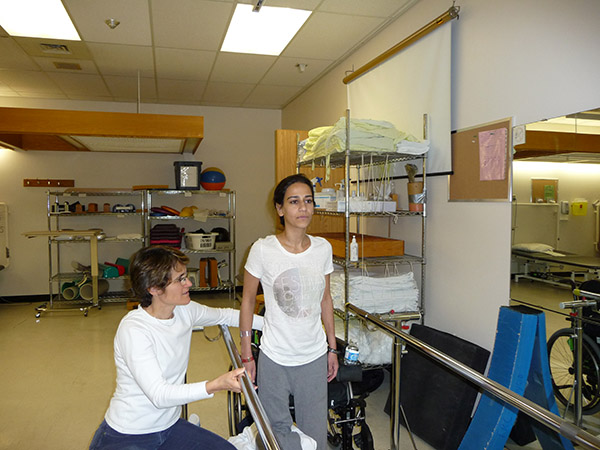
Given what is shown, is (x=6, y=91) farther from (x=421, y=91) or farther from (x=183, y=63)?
(x=421, y=91)

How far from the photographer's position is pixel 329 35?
4.00 metres

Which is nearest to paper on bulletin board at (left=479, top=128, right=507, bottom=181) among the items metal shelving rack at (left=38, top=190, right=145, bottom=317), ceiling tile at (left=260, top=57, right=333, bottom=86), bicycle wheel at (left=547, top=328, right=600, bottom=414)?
bicycle wheel at (left=547, top=328, right=600, bottom=414)

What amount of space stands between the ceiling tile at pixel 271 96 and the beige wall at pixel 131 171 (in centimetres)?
40

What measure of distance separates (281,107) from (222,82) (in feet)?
5.76

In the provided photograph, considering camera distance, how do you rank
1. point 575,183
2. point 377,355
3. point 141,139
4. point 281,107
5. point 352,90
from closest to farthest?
point 575,183, point 377,355, point 352,90, point 141,139, point 281,107

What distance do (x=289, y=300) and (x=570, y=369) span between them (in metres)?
1.50

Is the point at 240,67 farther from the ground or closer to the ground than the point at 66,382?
farther from the ground

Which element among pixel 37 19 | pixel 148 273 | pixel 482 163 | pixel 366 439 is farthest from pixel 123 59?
pixel 366 439

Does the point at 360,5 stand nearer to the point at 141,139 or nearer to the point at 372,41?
the point at 372,41

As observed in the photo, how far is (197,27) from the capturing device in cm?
380

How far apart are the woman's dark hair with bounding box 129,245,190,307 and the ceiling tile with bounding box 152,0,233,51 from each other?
7.95 ft

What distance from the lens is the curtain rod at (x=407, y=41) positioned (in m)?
2.83

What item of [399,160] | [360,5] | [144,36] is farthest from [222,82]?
[399,160]

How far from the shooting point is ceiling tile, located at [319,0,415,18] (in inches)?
132
